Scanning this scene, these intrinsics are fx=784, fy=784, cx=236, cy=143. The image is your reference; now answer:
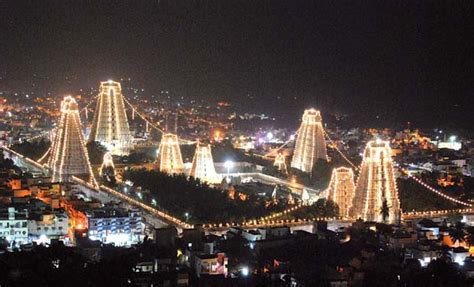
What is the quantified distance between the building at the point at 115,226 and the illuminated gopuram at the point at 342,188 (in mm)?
5189

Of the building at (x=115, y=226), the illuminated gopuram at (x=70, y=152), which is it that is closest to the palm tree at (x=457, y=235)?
the building at (x=115, y=226)

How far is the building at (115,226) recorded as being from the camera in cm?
1524

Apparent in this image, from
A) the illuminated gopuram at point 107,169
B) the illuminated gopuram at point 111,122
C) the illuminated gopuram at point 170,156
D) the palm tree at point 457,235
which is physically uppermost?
the illuminated gopuram at point 111,122

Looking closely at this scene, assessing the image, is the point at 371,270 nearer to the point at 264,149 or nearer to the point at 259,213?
the point at 259,213

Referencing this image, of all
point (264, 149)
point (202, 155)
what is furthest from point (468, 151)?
point (202, 155)

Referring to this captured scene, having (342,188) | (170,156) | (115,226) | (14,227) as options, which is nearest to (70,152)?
(170,156)

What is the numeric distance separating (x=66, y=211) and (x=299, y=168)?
32.0 feet

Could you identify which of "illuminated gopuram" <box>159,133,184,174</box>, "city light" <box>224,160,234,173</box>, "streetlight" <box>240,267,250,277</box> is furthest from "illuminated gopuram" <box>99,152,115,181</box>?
"streetlight" <box>240,267,250,277</box>

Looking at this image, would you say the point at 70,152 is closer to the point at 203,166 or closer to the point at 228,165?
the point at 203,166

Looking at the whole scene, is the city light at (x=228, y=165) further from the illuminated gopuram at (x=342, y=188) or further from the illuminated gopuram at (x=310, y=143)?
the illuminated gopuram at (x=342, y=188)

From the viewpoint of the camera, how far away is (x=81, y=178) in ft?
72.5

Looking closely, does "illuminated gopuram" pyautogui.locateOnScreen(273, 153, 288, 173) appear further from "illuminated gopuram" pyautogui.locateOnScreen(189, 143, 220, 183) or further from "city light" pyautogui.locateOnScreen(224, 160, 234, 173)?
"illuminated gopuram" pyautogui.locateOnScreen(189, 143, 220, 183)

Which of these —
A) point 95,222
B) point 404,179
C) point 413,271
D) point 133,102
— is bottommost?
point 413,271

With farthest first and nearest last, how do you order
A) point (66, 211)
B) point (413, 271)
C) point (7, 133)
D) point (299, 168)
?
1. point (7, 133)
2. point (299, 168)
3. point (66, 211)
4. point (413, 271)
